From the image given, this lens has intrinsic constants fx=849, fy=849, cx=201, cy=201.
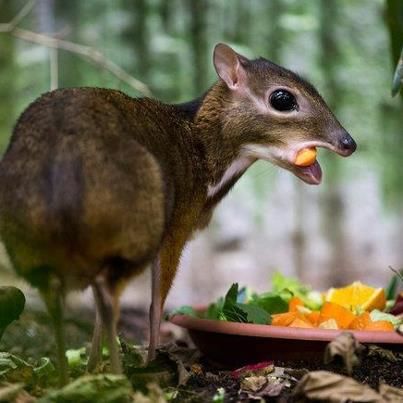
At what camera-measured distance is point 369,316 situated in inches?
140

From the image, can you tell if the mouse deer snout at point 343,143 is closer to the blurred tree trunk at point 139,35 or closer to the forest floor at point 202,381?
the forest floor at point 202,381

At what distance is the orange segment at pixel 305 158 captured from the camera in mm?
3811

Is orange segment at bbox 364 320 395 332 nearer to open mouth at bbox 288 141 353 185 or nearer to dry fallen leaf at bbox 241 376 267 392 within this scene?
dry fallen leaf at bbox 241 376 267 392

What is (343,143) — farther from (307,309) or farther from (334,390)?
Answer: (334,390)

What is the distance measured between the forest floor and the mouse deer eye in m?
1.17

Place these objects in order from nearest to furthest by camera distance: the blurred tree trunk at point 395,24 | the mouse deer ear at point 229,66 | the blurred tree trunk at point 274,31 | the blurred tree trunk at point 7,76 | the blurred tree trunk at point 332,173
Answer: the mouse deer ear at point 229,66
the blurred tree trunk at point 395,24
the blurred tree trunk at point 7,76
the blurred tree trunk at point 274,31
the blurred tree trunk at point 332,173

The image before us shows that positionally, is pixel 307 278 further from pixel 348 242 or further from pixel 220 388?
pixel 220 388

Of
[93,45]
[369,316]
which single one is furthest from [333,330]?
[93,45]

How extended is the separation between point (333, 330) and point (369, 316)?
411mm

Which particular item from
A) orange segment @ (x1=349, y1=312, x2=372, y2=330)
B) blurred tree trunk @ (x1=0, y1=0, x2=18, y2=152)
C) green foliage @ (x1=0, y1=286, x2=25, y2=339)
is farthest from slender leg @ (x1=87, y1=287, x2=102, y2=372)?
blurred tree trunk @ (x1=0, y1=0, x2=18, y2=152)

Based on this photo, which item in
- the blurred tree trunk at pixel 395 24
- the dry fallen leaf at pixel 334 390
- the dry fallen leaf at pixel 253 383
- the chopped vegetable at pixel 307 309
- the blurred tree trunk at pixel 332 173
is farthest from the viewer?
the blurred tree trunk at pixel 332 173

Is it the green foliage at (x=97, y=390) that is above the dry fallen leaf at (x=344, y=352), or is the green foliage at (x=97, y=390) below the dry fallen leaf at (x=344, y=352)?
below

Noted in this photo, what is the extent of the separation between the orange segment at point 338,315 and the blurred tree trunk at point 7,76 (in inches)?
180

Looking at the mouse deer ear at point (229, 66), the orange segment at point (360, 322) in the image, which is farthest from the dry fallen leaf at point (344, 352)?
the mouse deer ear at point (229, 66)
